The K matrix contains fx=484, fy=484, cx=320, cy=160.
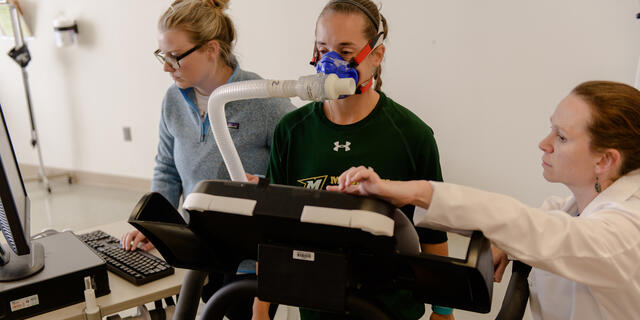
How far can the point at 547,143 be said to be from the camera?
109cm

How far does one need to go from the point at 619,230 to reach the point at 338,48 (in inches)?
28.5

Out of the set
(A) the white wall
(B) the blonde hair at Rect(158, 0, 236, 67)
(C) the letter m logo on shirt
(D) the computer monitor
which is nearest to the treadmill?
(C) the letter m logo on shirt

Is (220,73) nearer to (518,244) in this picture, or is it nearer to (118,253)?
(118,253)

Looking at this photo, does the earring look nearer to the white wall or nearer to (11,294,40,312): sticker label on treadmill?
(11,294,40,312): sticker label on treadmill

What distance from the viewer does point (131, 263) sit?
143cm

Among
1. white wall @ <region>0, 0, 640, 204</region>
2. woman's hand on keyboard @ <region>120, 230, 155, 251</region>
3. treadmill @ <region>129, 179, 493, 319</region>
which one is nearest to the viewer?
treadmill @ <region>129, 179, 493, 319</region>

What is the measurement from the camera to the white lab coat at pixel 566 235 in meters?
0.83

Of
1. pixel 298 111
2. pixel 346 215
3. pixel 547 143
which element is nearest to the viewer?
pixel 346 215

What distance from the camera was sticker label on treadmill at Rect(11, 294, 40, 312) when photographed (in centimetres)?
117

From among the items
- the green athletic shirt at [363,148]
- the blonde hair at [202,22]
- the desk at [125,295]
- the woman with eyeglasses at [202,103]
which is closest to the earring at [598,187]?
the green athletic shirt at [363,148]

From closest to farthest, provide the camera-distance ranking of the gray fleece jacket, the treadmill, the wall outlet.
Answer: the treadmill
the gray fleece jacket
the wall outlet

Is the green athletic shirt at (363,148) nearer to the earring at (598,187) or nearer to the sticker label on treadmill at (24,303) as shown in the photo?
the earring at (598,187)

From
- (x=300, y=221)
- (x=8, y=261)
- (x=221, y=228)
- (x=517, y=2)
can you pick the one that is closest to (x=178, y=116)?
(x=8, y=261)

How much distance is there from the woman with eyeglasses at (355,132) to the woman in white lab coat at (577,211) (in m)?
0.27
